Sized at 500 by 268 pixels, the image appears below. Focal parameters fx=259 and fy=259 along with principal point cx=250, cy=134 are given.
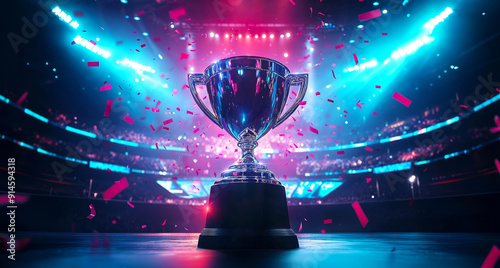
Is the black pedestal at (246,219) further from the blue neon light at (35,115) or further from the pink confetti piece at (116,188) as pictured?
the pink confetti piece at (116,188)

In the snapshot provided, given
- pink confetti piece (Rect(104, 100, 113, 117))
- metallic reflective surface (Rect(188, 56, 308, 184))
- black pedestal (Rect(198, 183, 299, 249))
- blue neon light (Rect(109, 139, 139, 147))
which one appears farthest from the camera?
pink confetti piece (Rect(104, 100, 113, 117))

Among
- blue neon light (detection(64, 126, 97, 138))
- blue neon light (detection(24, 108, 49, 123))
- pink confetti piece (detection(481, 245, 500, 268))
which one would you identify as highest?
blue neon light (detection(24, 108, 49, 123))

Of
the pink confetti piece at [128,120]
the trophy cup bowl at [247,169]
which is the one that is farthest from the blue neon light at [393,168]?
the pink confetti piece at [128,120]

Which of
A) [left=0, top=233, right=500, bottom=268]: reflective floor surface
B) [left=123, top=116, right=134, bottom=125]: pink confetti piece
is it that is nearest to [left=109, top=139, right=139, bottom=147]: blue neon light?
[left=123, top=116, right=134, bottom=125]: pink confetti piece

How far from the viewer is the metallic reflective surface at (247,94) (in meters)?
1.26

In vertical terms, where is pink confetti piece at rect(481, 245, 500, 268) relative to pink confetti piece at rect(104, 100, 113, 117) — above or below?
below

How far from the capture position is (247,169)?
3.87 feet

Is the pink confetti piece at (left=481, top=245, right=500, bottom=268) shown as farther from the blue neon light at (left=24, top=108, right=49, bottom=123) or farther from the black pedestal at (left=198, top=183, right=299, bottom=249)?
the blue neon light at (left=24, top=108, right=49, bottom=123)

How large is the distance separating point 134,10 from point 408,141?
10708mm

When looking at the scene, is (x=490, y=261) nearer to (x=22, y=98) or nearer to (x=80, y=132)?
(x=22, y=98)

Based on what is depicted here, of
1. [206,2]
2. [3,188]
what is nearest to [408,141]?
[206,2]

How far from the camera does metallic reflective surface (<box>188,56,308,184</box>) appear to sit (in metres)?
1.26

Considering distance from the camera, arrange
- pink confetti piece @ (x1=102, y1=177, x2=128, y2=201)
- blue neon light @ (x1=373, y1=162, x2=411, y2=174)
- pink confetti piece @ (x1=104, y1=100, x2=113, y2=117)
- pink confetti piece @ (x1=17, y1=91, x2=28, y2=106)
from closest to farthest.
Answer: pink confetti piece @ (x1=17, y1=91, x2=28, y2=106) → pink confetti piece @ (x1=102, y1=177, x2=128, y2=201) → blue neon light @ (x1=373, y1=162, x2=411, y2=174) → pink confetti piece @ (x1=104, y1=100, x2=113, y2=117)

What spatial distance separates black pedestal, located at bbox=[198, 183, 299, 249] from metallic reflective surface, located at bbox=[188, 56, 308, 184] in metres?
0.09
